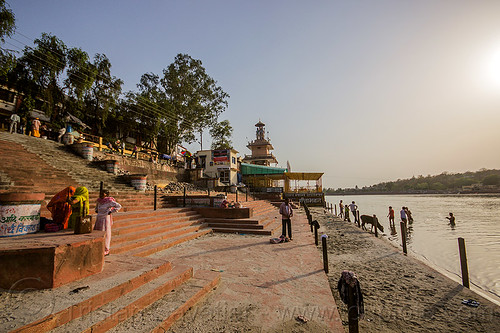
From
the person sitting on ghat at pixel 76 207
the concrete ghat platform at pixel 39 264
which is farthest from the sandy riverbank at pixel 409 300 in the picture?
the person sitting on ghat at pixel 76 207

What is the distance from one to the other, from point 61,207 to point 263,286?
157 inches

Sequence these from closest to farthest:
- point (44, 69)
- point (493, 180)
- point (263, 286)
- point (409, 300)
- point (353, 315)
Result: 1. point (353, 315)
2. point (263, 286)
3. point (409, 300)
4. point (44, 69)
5. point (493, 180)

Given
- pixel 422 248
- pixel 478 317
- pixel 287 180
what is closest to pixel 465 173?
pixel 287 180

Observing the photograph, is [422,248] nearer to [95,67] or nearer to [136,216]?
[136,216]

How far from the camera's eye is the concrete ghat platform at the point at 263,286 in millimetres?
2996

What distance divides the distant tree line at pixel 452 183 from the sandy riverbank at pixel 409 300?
428 ft

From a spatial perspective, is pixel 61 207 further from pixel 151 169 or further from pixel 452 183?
pixel 452 183

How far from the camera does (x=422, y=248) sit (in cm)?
1198

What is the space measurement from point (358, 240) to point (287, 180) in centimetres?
2166

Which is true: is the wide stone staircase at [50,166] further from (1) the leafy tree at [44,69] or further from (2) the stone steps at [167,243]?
(1) the leafy tree at [44,69]

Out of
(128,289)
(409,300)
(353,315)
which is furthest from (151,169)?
(353,315)

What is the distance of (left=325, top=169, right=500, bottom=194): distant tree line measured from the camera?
105 m

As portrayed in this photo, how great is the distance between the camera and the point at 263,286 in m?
4.10

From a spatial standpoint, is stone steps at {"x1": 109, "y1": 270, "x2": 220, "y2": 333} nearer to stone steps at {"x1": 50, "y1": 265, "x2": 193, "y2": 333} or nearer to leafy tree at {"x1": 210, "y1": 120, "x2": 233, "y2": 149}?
stone steps at {"x1": 50, "y1": 265, "x2": 193, "y2": 333}
